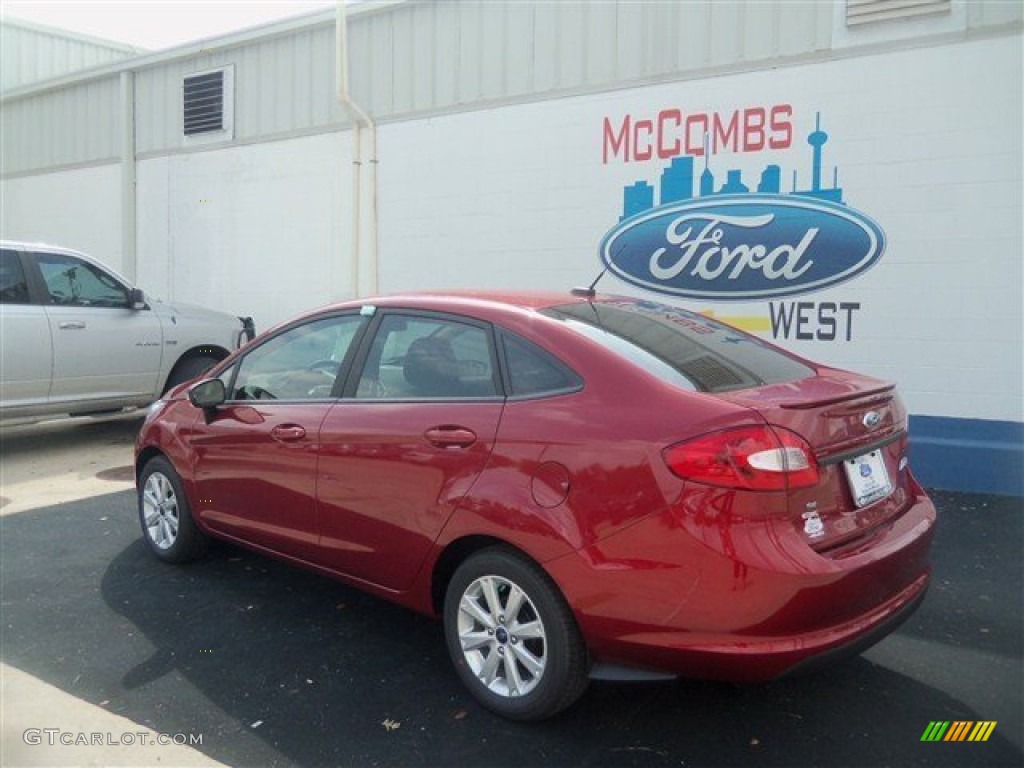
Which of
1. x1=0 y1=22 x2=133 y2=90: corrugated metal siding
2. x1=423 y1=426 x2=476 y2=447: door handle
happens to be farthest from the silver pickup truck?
x1=0 y1=22 x2=133 y2=90: corrugated metal siding

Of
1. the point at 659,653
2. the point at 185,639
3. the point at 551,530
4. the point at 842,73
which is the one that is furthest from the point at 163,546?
the point at 842,73

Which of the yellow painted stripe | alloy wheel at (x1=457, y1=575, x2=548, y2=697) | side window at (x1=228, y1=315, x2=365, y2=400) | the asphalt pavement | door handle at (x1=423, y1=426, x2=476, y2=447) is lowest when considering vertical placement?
the asphalt pavement

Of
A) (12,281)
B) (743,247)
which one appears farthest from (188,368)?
(743,247)

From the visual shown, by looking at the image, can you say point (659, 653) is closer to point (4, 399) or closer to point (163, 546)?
point (163, 546)

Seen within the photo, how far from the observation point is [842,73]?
6746 mm

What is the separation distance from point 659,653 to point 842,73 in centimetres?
554

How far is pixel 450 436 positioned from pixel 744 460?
1136 mm

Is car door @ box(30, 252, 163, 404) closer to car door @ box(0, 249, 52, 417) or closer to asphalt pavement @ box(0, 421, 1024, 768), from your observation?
car door @ box(0, 249, 52, 417)

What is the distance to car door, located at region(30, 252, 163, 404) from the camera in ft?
26.0

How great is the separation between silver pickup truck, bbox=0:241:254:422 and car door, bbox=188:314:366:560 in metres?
4.03

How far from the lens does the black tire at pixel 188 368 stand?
8.88m

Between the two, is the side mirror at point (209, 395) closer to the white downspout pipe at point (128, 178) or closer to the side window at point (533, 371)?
the side window at point (533, 371)

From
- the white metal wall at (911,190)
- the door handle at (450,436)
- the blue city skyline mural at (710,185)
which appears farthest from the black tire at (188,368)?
the door handle at (450,436)

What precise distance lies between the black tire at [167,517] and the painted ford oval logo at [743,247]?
173 inches
